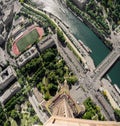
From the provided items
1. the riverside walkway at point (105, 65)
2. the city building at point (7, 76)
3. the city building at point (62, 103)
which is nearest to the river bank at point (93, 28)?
the riverside walkway at point (105, 65)

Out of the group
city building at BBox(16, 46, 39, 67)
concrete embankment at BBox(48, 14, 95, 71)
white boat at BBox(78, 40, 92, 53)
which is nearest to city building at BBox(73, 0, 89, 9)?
concrete embankment at BBox(48, 14, 95, 71)

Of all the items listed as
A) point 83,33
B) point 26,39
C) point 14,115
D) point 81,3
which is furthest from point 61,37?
point 14,115

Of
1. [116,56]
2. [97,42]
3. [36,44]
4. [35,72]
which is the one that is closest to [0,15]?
[36,44]

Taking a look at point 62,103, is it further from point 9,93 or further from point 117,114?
point 9,93

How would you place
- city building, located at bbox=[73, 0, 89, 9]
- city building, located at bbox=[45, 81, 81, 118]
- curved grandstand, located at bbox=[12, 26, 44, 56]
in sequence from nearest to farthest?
city building, located at bbox=[45, 81, 81, 118] < curved grandstand, located at bbox=[12, 26, 44, 56] < city building, located at bbox=[73, 0, 89, 9]

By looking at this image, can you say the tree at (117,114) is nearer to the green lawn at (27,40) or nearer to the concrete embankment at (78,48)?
the concrete embankment at (78,48)

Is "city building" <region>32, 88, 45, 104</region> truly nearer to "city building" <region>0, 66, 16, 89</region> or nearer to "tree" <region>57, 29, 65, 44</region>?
"city building" <region>0, 66, 16, 89</region>
